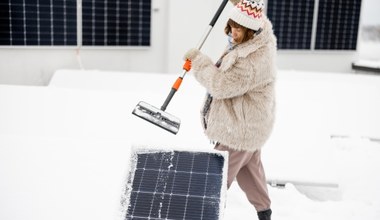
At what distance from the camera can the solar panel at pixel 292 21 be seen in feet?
26.1

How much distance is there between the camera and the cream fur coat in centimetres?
265

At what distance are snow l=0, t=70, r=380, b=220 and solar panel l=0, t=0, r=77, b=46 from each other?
2.42 feet

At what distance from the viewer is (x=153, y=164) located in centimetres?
268

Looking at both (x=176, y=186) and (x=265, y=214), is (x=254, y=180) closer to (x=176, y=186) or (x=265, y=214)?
(x=265, y=214)

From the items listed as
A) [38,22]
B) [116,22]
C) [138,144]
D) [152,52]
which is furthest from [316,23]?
[138,144]

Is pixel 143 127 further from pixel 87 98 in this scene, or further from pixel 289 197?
pixel 289 197

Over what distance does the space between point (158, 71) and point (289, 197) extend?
3936mm

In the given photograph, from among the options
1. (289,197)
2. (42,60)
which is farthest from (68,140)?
(42,60)

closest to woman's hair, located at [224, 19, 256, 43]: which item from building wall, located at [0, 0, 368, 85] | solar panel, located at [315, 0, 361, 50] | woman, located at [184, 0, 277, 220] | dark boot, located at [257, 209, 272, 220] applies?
woman, located at [184, 0, 277, 220]

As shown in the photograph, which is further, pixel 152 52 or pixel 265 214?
pixel 152 52

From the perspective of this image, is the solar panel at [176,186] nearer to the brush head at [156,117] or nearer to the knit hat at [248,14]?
the brush head at [156,117]

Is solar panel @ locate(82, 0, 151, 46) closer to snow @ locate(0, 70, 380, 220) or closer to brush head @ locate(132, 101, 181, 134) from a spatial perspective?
snow @ locate(0, 70, 380, 220)

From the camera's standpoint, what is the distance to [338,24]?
842 centimetres

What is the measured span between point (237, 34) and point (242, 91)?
0.32 metres
